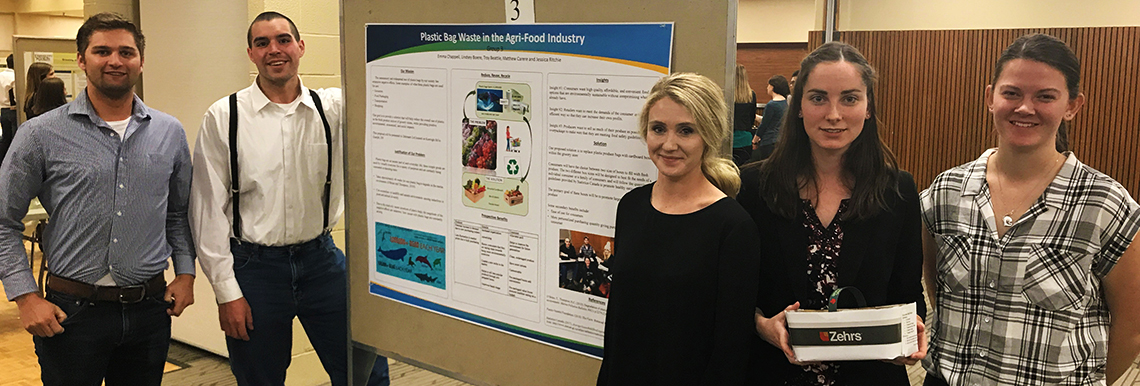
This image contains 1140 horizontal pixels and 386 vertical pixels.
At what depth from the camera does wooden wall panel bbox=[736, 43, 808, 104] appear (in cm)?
1212

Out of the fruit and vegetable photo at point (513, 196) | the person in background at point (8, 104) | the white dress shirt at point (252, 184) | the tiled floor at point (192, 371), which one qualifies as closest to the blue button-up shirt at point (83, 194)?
the white dress shirt at point (252, 184)

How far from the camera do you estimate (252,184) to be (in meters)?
2.77

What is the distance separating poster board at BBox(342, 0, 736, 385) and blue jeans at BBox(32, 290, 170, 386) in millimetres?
640

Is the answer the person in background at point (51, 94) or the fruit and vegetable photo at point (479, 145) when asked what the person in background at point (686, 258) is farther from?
the person in background at point (51, 94)

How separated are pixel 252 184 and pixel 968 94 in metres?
5.19

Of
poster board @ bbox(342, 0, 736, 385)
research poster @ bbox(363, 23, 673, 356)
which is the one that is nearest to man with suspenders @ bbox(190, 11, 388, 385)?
poster board @ bbox(342, 0, 736, 385)

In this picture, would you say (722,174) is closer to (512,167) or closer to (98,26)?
(512,167)

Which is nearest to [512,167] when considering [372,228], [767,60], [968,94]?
[372,228]

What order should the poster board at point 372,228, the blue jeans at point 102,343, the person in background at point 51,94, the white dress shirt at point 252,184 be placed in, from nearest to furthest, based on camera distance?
the poster board at point 372,228, the blue jeans at point 102,343, the white dress shirt at point 252,184, the person in background at point 51,94

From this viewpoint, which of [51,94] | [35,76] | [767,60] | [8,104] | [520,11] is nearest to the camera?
[520,11]

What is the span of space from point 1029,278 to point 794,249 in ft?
1.66

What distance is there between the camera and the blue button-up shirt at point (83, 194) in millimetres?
2533

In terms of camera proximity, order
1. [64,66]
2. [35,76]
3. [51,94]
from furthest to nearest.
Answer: [64,66], [35,76], [51,94]

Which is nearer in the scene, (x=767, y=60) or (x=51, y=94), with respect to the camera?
(x=51, y=94)
